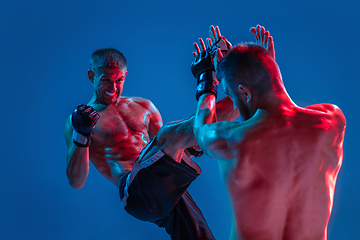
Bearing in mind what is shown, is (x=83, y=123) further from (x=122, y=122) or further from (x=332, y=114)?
(x=332, y=114)

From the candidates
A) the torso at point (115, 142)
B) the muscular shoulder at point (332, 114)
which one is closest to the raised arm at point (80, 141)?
the torso at point (115, 142)

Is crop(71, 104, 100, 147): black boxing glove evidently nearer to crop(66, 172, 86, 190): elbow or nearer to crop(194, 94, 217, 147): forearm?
crop(66, 172, 86, 190): elbow

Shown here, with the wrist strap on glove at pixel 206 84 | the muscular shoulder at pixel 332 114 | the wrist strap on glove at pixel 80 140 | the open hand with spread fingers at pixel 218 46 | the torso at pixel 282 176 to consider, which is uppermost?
the open hand with spread fingers at pixel 218 46

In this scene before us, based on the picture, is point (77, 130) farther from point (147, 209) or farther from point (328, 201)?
point (328, 201)

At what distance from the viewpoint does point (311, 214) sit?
1.23m

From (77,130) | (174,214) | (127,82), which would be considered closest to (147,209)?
Answer: (174,214)

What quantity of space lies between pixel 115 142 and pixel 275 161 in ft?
5.06

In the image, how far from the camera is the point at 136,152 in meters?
2.53

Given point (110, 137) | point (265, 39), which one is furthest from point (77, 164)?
point (265, 39)

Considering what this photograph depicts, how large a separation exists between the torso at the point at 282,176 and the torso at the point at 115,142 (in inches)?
52.9

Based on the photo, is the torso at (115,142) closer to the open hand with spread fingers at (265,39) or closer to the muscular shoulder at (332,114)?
the open hand with spread fingers at (265,39)

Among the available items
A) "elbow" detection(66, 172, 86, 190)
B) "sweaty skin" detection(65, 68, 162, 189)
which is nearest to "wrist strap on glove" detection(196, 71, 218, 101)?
"sweaty skin" detection(65, 68, 162, 189)

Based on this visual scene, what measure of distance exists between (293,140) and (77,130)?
1.51m

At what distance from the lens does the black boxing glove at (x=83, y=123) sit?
7.46 ft
